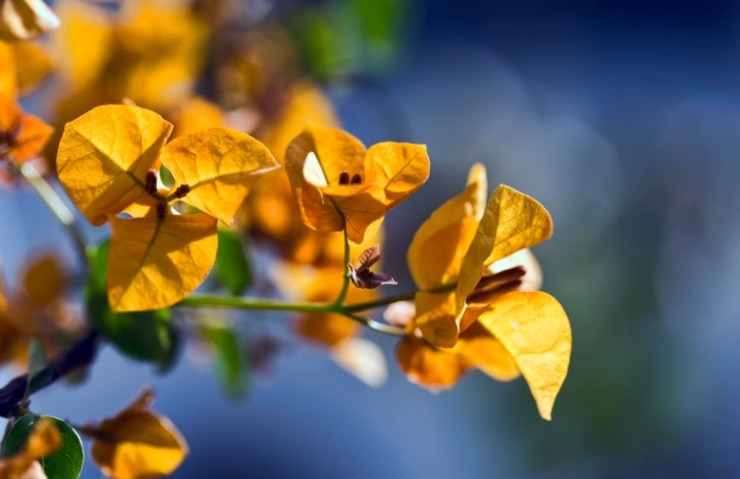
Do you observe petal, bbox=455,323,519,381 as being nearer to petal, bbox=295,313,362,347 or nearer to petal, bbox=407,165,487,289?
petal, bbox=407,165,487,289

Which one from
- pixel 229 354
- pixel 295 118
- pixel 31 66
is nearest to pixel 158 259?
pixel 31 66

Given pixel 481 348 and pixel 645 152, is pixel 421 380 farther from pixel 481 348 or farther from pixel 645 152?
pixel 645 152

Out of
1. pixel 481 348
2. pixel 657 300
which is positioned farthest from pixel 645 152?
pixel 481 348

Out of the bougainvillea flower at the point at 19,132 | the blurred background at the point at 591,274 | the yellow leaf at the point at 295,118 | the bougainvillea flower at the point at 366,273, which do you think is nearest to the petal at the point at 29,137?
the bougainvillea flower at the point at 19,132

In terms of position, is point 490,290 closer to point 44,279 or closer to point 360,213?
point 360,213

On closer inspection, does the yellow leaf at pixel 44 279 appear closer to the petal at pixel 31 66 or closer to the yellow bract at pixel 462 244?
the petal at pixel 31 66

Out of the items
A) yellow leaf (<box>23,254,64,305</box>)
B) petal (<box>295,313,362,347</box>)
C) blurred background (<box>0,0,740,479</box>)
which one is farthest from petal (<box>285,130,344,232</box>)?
blurred background (<box>0,0,740,479</box>)
